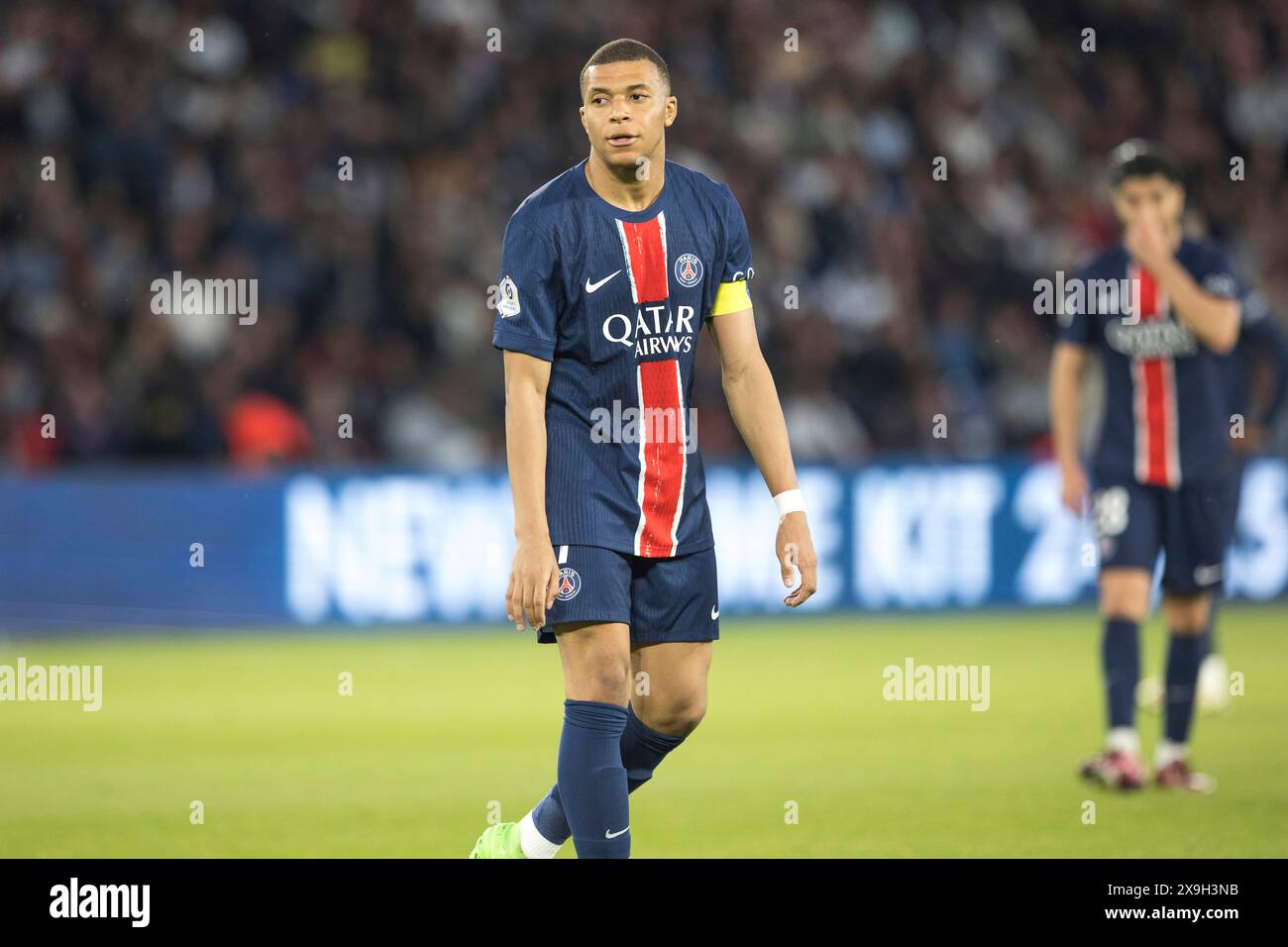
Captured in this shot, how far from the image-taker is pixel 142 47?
50.0 ft

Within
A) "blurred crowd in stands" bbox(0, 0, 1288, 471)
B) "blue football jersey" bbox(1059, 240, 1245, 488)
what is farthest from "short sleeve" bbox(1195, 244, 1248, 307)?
"blurred crowd in stands" bbox(0, 0, 1288, 471)

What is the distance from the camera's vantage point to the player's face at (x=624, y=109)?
479 centimetres

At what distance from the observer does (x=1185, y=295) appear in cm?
722

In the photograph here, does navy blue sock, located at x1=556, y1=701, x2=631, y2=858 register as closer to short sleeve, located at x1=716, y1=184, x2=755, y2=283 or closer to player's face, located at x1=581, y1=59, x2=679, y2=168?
short sleeve, located at x1=716, y1=184, x2=755, y2=283

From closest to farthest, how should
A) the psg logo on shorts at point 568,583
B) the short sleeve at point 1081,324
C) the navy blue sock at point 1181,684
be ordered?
the psg logo on shorts at point 568,583 → the navy blue sock at point 1181,684 → the short sleeve at point 1081,324

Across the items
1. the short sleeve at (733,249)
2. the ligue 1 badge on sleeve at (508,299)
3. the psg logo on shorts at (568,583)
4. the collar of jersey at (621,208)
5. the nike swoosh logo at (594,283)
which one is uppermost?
the collar of jersey at (621,208)

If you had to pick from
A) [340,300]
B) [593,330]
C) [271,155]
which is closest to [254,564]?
[340,300]

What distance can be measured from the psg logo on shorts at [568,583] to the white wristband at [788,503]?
0.62 meters

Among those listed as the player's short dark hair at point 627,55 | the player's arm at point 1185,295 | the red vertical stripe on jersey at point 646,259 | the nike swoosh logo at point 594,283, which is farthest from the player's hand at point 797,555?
the player's arm at point 1185,295

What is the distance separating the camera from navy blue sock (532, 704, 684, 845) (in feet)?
16.8

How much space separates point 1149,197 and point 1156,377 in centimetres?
73

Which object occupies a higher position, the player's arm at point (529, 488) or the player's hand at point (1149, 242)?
the player's hand at point (1149, 242)

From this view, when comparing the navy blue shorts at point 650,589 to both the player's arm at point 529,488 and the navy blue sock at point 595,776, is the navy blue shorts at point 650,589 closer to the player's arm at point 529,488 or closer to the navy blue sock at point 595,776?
the player's arm at point 529,488

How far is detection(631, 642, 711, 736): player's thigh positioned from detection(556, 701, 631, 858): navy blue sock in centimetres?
17
